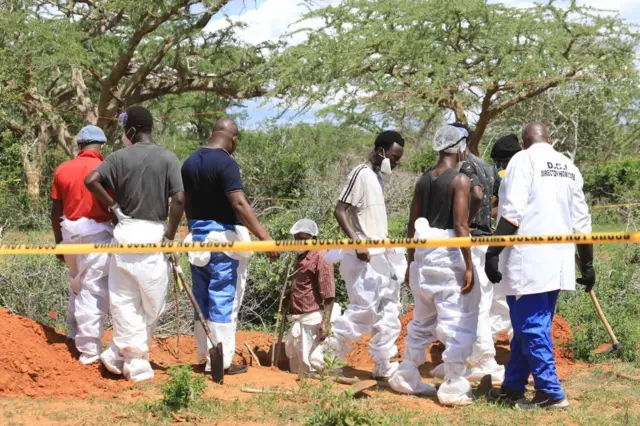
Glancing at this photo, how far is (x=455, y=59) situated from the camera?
17.8 metres

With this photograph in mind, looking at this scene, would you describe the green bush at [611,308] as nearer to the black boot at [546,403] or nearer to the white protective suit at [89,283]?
the black boot at [546,403]

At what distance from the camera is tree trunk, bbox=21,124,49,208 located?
20047mm

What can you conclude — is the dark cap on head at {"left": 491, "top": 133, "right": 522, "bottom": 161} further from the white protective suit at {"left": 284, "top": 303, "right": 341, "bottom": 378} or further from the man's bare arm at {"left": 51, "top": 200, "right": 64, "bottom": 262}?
the man's bare arm at {"left": 51, "top": 200, "right": 64, "bottom": 262}

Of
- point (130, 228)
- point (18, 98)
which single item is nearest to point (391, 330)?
point (130, 228)

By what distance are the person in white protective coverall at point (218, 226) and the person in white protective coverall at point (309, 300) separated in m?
0.78

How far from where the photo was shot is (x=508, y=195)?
5820 mm

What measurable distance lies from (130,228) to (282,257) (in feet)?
10.3

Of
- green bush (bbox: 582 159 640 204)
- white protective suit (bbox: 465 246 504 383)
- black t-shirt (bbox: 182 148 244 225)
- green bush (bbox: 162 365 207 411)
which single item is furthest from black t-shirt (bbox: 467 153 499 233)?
green bush (bbox: 582 159 640 204)

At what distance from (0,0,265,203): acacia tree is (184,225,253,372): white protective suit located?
11.9m

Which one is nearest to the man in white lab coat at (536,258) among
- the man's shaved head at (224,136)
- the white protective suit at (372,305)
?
A: the white protective suit at (372,305)

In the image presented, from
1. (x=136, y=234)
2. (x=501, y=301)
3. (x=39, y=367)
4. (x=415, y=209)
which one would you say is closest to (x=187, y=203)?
(x=136, y=234)

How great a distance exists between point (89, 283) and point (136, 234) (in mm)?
588

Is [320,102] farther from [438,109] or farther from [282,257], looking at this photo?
[282,257]

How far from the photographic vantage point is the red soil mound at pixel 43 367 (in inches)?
239
